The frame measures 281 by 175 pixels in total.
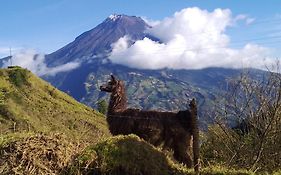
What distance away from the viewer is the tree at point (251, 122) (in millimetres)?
13820

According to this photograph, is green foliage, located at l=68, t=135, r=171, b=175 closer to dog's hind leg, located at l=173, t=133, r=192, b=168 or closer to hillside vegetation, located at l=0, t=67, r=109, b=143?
dog's hind leg, located at l=173, t=133, r=192, b=168

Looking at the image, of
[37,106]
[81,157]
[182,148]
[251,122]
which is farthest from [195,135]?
[37,106]

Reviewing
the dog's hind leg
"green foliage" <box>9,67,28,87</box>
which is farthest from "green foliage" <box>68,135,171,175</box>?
"green foliage" <box>9,67,28,87</box>

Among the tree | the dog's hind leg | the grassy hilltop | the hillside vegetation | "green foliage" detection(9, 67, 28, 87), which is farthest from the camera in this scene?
"green foliage" detection(9, 67, 28, 87)

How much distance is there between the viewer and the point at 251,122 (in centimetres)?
1497

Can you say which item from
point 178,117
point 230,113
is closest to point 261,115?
point 230,113

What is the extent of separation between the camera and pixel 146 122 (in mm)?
16484

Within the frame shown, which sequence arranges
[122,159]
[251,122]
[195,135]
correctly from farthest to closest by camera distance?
[251,122] < [195,135] < [122,159]

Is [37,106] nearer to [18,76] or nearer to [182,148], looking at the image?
[18,76]

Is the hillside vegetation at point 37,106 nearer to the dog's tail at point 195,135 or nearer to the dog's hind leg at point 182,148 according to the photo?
the dog's hind leg at point 182,148

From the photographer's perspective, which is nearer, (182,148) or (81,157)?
(81,157)

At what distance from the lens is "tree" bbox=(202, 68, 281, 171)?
13.8 metres

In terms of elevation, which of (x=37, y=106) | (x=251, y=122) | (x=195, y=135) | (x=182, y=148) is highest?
(x=195, y=135)

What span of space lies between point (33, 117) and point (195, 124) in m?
59.3
